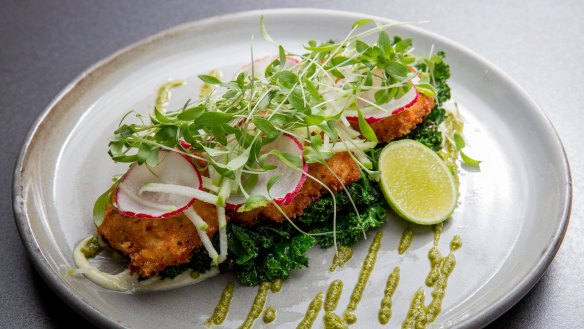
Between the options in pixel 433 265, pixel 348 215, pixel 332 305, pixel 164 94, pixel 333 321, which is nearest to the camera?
pixel 333 321

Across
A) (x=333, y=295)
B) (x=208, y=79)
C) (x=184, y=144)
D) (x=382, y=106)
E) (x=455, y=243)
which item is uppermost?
(x=208, y=79)

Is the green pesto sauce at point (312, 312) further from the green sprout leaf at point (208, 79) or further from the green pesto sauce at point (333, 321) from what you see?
the green sprout leaf at point (208, 79)

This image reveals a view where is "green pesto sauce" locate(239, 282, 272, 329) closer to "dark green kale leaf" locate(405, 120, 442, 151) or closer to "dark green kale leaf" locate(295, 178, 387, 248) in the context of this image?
"dark green kale leaf" locate(295, 178, 387, 248)

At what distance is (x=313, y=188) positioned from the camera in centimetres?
402

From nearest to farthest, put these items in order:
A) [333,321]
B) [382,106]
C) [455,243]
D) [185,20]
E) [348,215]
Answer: [333,321] < [455,243] < [348,215] < [382,106] < [185,20]

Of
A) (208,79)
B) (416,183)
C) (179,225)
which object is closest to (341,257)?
(416,183)

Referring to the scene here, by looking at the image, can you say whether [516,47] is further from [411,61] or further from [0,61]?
[0,61]

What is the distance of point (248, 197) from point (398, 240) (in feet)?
3.37

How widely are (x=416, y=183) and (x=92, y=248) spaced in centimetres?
205

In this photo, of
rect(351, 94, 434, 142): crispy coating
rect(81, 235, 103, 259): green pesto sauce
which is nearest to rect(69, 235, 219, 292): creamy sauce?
rect(81, 235, 103, 259): green pesto sauce

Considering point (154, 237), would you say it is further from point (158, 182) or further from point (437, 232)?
point (437, 232)

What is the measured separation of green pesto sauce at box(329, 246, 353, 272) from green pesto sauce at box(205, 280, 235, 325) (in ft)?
2.00

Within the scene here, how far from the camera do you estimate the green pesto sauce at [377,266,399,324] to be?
3539mm

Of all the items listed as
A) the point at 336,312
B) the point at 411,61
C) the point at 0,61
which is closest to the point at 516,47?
the point at 411,61
